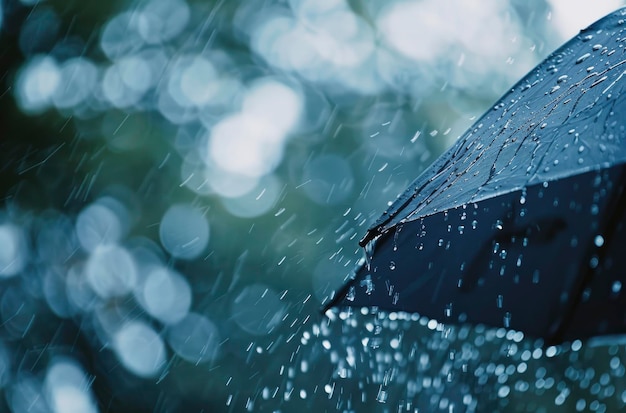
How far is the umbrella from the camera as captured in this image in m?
1.60

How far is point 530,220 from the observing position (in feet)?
5.97

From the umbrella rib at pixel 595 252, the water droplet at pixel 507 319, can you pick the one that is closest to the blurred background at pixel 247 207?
the water droplet at pixel 507 319

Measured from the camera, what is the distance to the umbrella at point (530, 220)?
63.1 inches

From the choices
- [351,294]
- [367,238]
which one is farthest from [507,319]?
[351,294]

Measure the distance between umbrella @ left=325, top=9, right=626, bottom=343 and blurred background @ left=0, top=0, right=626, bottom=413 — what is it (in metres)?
10.1

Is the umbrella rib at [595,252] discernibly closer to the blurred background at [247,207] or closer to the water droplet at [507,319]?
the water droplet at [507,319]

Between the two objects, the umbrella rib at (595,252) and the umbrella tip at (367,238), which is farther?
the umbrella tip at (367,238)

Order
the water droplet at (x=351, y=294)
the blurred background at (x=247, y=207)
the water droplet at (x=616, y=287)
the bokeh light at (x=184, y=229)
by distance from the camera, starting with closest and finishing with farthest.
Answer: the water droplet at (x=616, y=287), the water droplet at (x=351, y=294), the blurred background at (x=247, y=207), the bokeh light at (x=184, y=229)

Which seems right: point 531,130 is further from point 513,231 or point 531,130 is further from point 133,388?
point 133,388

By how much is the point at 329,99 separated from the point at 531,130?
17.4m

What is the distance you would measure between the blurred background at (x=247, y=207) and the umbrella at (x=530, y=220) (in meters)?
10.1

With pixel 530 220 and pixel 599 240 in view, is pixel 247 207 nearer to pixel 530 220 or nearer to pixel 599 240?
pixel 530 220

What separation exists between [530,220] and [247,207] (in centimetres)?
1511

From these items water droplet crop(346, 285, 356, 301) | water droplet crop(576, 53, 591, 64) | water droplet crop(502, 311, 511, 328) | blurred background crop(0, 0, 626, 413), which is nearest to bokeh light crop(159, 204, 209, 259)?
blurred background crop(0, 0, 626, 413)
